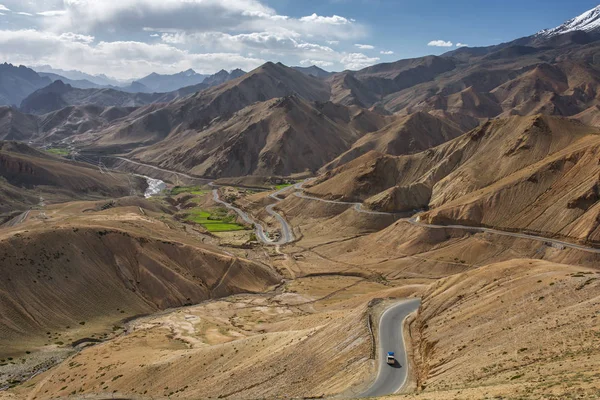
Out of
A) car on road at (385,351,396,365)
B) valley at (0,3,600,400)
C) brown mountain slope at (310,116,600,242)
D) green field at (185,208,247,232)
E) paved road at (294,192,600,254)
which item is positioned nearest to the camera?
valley at (0,3,600,400)

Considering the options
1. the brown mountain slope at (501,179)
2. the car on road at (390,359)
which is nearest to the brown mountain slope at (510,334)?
the car on road at (390,359)

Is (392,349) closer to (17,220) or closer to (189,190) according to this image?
(17,220)

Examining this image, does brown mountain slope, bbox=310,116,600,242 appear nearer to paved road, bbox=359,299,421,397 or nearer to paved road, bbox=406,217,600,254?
paved road, bbox=406,217,600,254

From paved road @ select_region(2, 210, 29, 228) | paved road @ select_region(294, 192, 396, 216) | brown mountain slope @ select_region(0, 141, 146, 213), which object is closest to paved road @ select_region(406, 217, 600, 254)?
paved road @ select_region(294, 192, 396, 216)

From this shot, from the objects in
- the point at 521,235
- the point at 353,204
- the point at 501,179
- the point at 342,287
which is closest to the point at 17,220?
the point at 353,204

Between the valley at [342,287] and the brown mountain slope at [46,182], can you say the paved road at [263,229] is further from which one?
the brown mountain slope at [46,182]

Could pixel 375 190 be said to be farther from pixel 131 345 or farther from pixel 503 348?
pixel 503 348

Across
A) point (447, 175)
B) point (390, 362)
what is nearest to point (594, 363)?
point (390, 362)
